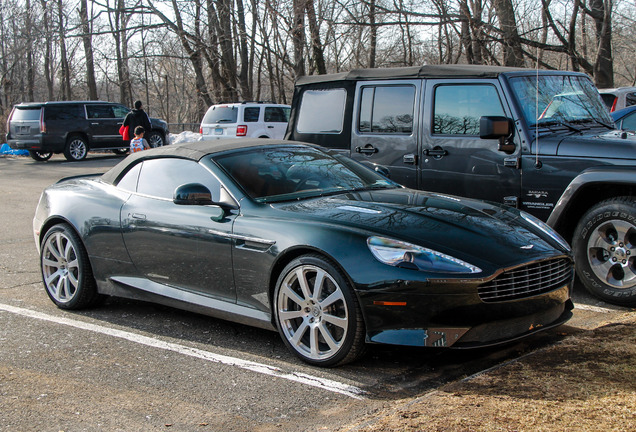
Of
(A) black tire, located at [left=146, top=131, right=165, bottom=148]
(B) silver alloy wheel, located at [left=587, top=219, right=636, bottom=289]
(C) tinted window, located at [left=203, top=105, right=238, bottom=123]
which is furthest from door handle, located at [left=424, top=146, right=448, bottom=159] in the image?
(A) black tire, located at [left=146, top=131, right=165, bottom=148]

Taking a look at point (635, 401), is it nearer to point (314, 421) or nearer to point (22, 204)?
point (314, 421)

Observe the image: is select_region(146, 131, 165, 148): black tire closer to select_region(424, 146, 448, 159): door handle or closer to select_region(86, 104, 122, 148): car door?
select_region(86, 104, 122, 148): car door

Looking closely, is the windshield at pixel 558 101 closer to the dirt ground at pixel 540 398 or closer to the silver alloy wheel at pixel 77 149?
the dirt ground at pixel 540 398

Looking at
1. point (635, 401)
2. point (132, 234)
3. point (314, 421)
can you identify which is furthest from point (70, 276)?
point (635, 401)

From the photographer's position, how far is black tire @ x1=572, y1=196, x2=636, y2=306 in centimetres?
579

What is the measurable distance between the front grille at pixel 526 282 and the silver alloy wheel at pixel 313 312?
86 centimetres

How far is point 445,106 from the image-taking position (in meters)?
7.27

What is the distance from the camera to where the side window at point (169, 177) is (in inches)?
210

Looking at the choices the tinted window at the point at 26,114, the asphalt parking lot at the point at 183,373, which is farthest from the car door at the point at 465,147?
the tinted window at the point at 26,114

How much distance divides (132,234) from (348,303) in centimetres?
211

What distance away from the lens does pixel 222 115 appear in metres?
22.3

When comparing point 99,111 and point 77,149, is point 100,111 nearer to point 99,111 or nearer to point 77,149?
point 99,111

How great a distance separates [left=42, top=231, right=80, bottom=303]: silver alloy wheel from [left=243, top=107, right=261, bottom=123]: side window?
16.3 metres

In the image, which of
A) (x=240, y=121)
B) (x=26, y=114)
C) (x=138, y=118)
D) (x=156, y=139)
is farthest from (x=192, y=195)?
(x=156, y=139)
